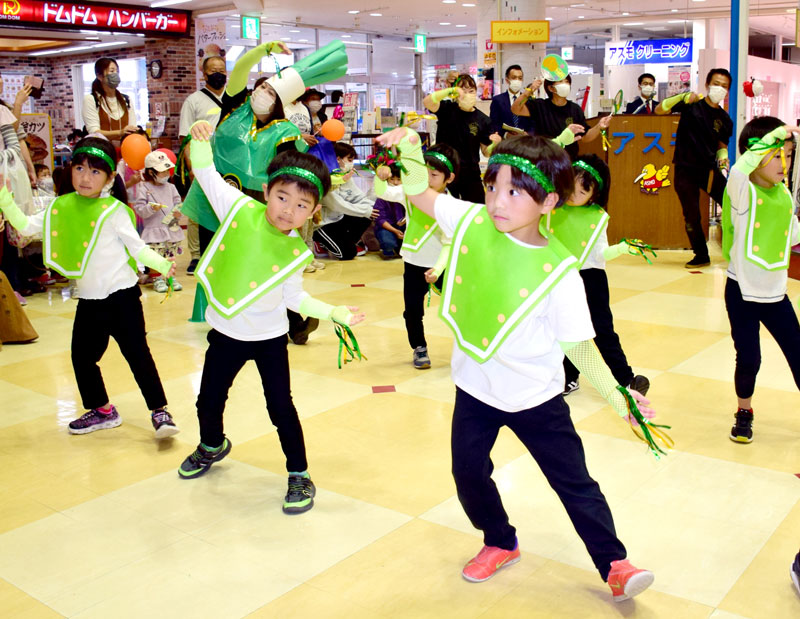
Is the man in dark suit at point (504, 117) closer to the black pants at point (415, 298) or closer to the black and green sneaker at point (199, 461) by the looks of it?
the black pants at point (415, 298)

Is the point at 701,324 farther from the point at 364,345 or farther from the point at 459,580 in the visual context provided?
the point at 459,580

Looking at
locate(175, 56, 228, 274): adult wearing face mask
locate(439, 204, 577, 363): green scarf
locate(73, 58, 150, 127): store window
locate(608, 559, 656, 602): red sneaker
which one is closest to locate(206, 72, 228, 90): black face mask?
locate(175, 56, 228, 274): adult wearing face mask

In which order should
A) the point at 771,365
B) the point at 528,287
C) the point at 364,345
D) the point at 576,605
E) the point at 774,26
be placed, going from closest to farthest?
the point at 528,287, the point at 576,605, the point at 771,365, the point at 364,345, the point at 774,26

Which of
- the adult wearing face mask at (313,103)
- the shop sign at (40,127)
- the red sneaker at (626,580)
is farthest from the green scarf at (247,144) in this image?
the shop sign at (40,127)

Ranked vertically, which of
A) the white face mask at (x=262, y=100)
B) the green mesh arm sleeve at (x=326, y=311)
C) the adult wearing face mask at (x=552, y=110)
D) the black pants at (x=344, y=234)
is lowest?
the black pants at (x=344, y=234)

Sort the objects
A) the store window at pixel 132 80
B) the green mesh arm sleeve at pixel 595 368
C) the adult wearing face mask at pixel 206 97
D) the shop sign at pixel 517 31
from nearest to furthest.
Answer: the green mesh arm sleeve at pixel 595 368 → the adult wearing face mask at pixel 206 97 → the shop sign at pixel 517 31 → the store window at pixel 132 80

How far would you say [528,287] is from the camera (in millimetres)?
2143

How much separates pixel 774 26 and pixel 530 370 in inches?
929

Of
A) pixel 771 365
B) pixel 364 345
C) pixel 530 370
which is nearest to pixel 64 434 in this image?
pixel 364 345

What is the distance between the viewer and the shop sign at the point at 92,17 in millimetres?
13797

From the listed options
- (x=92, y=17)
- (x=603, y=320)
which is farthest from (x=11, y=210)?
(x=92, y=17)

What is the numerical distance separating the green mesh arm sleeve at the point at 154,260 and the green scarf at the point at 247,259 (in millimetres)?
422

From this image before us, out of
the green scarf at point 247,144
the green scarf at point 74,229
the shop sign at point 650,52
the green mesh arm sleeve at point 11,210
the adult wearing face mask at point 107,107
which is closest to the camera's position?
the green mesh arm sleeve at point 11,210

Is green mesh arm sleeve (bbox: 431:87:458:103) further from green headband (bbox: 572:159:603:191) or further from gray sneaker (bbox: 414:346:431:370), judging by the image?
green headband (bbox: 572:159:603:191)
